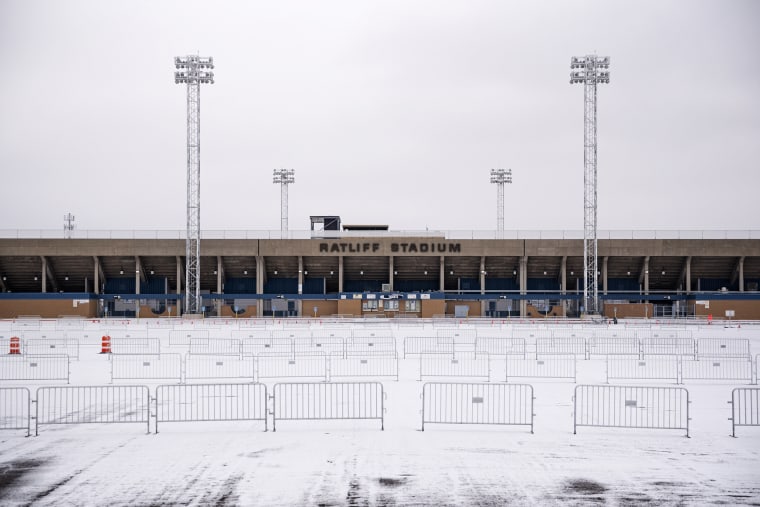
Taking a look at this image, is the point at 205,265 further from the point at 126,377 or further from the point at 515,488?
the point at 515,488

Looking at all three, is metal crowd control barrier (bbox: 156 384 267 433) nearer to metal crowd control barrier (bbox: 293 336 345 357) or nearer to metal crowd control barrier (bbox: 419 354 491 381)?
metal crowd control barrier (bbox: 419 354 491 381)

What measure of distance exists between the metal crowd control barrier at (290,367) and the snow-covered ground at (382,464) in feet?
19.3

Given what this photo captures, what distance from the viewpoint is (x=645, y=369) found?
826 inches

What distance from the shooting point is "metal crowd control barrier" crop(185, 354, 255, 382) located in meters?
19.5

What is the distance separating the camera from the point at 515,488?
30.9 feet

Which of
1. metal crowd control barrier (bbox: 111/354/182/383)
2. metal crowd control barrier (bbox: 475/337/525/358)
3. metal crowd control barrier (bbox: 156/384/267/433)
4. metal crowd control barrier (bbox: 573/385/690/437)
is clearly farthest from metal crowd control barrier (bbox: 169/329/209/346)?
metal crowd control barrier (bbox: 573/385/690/437)

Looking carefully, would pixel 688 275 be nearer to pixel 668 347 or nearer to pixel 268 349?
pixel 668 347

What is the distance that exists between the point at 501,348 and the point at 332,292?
4822cm

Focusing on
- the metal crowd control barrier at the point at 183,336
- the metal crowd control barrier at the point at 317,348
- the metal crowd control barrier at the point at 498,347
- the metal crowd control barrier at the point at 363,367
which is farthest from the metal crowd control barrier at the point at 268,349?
the metal crowd control barrier at the point at 498,347

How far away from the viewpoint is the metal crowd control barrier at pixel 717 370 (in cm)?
1972

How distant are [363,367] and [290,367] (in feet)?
8.43

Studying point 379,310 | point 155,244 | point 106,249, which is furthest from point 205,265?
point 379,310

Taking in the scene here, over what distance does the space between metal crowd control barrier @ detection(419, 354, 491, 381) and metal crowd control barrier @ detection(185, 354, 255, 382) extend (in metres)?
5.99

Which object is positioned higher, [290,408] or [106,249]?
[106,249]
